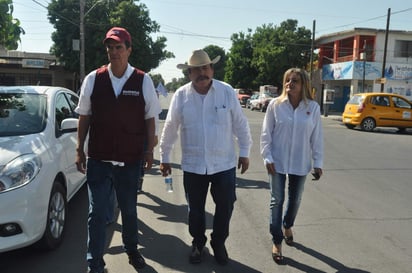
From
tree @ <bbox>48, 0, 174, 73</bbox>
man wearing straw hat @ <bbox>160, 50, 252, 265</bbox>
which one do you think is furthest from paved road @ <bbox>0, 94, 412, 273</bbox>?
tree @ <bbox>48, 0, 174, 73</bbox>

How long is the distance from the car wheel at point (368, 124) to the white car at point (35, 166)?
14.7 metres

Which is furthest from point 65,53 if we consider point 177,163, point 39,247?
point 39,247

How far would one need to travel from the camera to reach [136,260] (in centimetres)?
363

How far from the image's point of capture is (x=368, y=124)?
56.6ft

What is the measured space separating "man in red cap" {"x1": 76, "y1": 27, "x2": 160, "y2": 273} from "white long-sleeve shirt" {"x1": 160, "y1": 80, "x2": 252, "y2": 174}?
10.1 inches

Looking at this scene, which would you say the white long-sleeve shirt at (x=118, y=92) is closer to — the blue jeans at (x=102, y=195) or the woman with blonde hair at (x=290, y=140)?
the blue jeans at (x=102, y=195)

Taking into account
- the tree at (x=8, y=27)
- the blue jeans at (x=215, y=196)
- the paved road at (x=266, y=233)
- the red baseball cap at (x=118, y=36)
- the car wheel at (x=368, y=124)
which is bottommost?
the paved road at (x=266, y=233)

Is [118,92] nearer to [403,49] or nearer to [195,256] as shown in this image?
[195,256]

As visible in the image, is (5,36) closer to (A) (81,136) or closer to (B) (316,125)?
(A) (81,136)

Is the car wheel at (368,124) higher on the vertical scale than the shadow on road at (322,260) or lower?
higher

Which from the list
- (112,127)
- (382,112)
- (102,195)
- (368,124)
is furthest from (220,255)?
(382,112)

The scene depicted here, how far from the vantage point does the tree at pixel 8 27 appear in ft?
20.2

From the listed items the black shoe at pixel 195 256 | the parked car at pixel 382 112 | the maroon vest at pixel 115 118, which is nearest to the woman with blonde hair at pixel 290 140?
the black shoe at pixel 195 256

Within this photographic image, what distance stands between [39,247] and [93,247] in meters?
0.76
